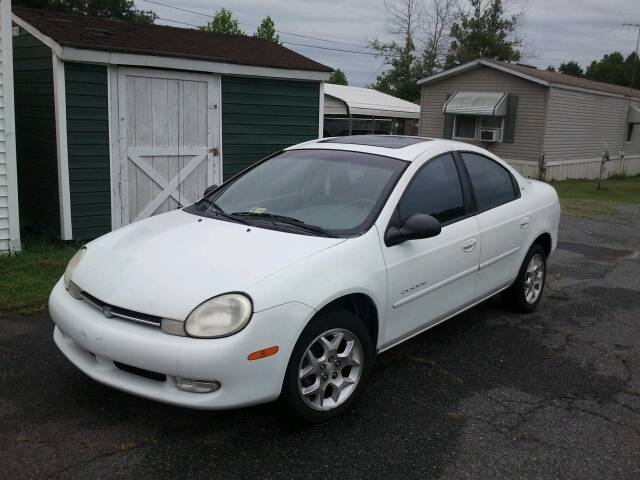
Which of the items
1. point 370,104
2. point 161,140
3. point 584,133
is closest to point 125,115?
point 161,140

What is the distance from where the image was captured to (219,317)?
10.2 ft

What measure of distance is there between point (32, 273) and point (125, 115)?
249 cm

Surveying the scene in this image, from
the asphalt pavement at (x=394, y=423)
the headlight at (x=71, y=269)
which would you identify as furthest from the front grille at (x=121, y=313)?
the asphalt pavement at (x=394, y=423)

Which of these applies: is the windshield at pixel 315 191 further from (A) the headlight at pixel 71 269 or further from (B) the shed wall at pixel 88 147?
(B) the shed wall at pixel 88 147

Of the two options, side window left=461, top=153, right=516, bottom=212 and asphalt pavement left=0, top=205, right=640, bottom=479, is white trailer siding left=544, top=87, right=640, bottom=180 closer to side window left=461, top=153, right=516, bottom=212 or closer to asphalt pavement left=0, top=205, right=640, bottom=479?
side window left=461, top=153, right=516, bottom=212

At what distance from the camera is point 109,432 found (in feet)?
11.2

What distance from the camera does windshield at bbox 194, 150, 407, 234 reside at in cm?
402

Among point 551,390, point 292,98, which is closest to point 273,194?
point 551,390

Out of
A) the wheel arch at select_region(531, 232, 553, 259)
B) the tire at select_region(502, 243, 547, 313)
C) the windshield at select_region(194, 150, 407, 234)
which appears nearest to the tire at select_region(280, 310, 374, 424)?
the windshield at select_region(194, 150, 407, 234)

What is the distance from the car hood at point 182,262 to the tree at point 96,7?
944 inches

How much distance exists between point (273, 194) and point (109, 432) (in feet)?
6.24

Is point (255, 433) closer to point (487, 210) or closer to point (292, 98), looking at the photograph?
point (487, 210)

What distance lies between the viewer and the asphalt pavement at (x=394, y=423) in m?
3.16

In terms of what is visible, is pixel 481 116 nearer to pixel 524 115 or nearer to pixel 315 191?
pixel 524 115
